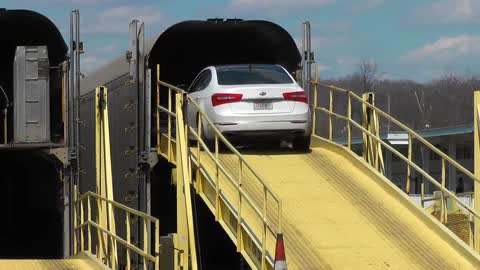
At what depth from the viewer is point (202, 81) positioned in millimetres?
15234

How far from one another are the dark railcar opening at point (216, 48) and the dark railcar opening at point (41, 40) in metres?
1.75

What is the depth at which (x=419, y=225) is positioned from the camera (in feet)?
39.3

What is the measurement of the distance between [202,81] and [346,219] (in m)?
4.49

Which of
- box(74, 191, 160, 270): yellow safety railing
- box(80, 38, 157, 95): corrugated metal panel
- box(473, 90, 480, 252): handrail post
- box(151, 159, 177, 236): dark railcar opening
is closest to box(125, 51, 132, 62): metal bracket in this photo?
box(80, 38, 157, 95): corrugated metal panel

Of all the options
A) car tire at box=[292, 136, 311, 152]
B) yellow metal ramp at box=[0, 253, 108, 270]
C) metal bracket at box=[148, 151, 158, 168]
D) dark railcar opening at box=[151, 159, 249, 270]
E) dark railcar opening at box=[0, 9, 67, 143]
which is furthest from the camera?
dark railcar opening at box=[151, 159, 249, 270]

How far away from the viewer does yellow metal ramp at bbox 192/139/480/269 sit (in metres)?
Result: 10.8

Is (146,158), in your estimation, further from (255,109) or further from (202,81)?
(255,109)

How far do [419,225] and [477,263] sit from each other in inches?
45.9

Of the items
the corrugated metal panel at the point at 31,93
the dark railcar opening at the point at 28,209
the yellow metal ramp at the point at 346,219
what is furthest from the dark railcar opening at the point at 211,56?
the dark railcar opening at the point at 28,209

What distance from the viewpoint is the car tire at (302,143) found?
14.5 m

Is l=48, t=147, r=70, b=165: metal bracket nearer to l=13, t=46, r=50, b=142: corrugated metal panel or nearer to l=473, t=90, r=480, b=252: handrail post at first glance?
l=13, t=46, r=50, b=142: corrugated metal panel

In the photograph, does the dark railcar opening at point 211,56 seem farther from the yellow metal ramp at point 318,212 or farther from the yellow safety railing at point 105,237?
the yellow metal ramp at point 318,212

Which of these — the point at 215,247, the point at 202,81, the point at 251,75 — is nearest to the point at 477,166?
the point at 251,75

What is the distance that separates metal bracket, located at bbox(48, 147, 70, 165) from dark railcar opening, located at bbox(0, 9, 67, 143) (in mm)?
1666
